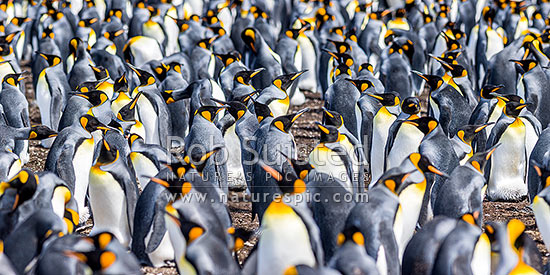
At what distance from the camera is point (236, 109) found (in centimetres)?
706

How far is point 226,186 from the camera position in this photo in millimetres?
6637

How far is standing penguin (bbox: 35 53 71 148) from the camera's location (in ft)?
27.8

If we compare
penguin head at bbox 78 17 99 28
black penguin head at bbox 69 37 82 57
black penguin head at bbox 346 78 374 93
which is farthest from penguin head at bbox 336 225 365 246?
penguin head at bbox 78 17 99 28

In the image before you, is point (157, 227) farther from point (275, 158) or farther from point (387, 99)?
point (387, 99)

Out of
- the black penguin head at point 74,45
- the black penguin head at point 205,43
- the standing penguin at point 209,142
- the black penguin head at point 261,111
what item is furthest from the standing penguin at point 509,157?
the black penguin head at point 74,45

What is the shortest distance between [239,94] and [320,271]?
14.3ft

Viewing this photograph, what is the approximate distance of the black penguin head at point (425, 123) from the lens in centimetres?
623

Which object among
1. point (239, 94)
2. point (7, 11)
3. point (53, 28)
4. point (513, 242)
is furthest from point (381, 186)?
point (7, 11)

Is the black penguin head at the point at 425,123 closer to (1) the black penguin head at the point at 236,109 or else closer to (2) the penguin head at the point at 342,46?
(1) the black penguin head at the point at 236,109

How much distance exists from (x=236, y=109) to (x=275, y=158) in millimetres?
1138

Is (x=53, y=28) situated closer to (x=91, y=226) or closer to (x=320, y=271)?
(x=91, y=226)

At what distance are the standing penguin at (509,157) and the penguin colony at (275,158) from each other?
0.01 m

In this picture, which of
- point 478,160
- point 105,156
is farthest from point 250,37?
point 478,160

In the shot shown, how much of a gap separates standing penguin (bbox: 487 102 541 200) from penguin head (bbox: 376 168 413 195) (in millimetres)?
2126
